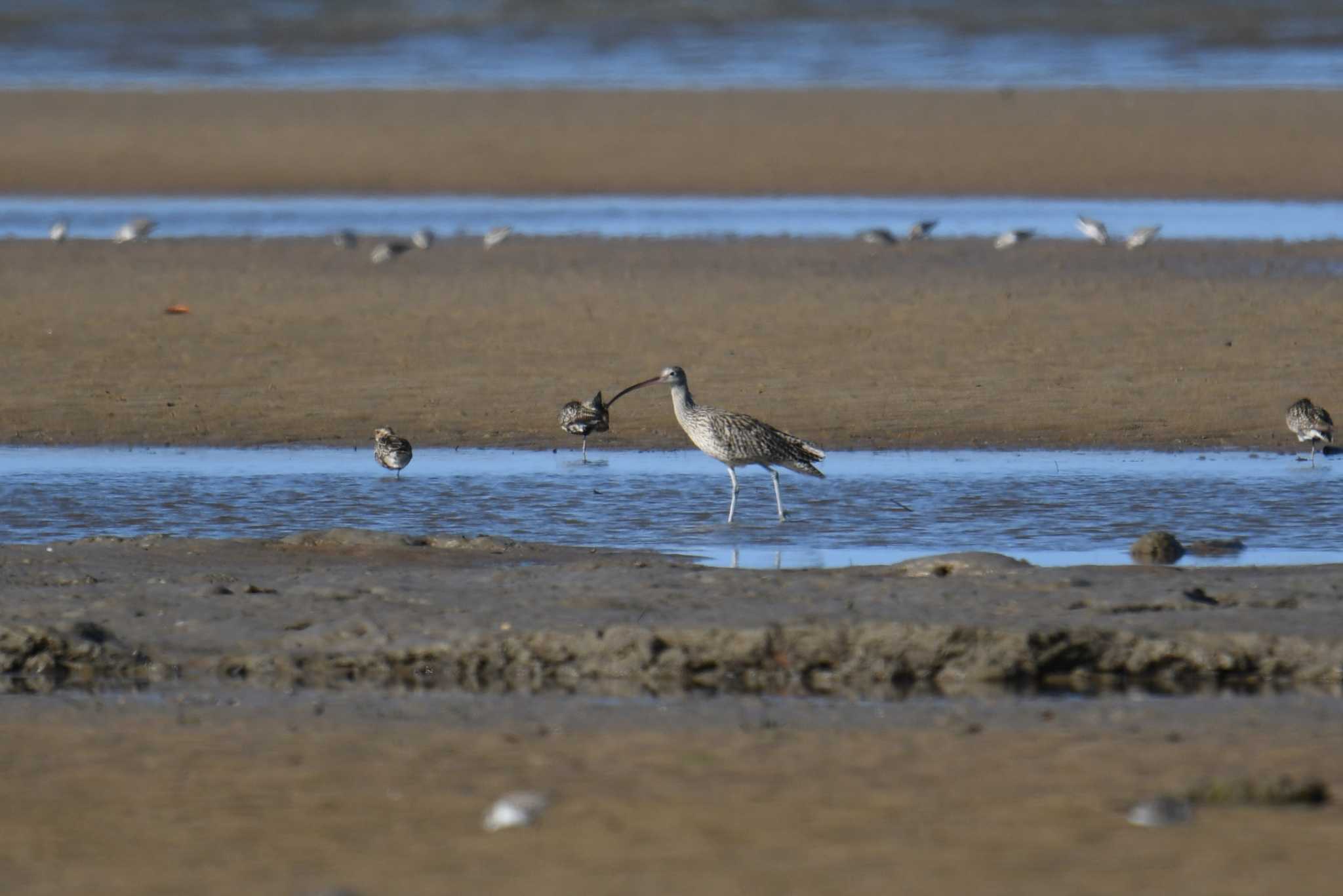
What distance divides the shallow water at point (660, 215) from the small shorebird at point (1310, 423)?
1054 cm

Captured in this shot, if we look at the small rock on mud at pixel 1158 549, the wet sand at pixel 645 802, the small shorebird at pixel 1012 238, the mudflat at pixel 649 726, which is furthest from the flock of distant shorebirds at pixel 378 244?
the wet sand at pixel 645 802

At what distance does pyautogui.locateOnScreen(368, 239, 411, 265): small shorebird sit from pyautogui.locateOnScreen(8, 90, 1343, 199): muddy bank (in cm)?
706

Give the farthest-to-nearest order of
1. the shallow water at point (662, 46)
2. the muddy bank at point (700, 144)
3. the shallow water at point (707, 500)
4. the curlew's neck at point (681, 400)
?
1. the shallow water at point (662, 46)
2. the muddy bank at point (700, 144)
3. the curlew's neck at point (681, 400)
4. the shallow water at point (707, 500)

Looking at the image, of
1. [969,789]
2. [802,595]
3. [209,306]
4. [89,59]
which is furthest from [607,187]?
[89,59]

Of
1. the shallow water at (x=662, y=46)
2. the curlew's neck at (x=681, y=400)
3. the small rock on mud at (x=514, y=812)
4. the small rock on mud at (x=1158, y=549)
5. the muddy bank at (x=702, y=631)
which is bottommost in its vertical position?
the small rock on mud at (x=514, y=812)

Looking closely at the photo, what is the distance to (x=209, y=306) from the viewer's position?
793 inches

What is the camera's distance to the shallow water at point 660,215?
25.5 metres

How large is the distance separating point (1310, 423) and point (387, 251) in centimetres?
1188

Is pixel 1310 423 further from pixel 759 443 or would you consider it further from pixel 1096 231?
pixel 1096 231

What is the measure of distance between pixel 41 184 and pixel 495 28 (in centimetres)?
3714

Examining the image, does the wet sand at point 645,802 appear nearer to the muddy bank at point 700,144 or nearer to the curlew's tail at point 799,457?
the curlew's tail at point 799,457

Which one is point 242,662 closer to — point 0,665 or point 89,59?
point 0,665

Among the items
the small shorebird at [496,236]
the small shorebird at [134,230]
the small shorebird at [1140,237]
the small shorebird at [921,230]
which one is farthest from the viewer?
the small shorebird at [134,230]

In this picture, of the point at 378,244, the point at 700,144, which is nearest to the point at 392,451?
the point at 378,244
